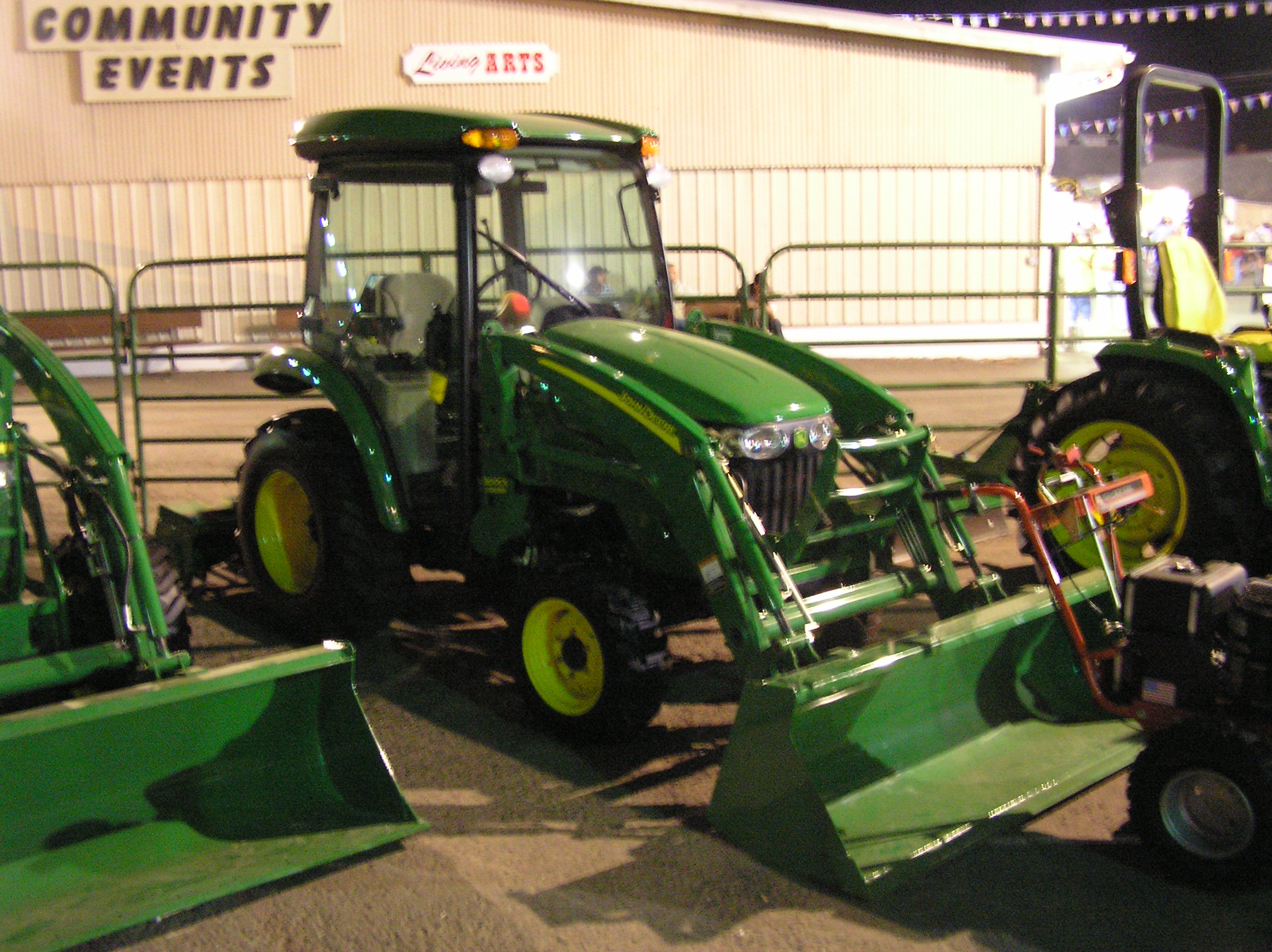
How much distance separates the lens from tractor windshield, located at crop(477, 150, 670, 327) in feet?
14.6

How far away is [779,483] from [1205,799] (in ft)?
5.24

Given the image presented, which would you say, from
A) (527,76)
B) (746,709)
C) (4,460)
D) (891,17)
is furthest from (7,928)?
(891,17)

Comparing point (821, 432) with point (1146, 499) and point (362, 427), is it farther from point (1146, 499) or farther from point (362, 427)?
point (1146, 499)

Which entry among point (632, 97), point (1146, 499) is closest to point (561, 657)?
point (1146, 499)

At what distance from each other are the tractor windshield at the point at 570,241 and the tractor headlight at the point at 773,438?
1.09 m

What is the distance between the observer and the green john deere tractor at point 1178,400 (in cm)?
514

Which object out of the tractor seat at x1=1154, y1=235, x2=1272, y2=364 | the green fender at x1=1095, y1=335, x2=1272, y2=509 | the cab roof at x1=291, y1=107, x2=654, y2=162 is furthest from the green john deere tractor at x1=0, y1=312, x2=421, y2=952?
the tractor seat at x1=1154, y1=235, x2=1272, y2=364

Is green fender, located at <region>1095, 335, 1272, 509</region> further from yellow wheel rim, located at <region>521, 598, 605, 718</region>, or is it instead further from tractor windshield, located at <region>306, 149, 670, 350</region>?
yellow wheel rim, located at <region>521, 598, 605, 718</region>

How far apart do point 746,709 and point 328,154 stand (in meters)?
2.94

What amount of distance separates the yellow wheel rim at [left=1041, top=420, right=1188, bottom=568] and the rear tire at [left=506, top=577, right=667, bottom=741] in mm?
2385

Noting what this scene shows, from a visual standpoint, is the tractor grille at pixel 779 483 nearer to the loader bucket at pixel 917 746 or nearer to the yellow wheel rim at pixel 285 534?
the loader bucket at pixel 917 746

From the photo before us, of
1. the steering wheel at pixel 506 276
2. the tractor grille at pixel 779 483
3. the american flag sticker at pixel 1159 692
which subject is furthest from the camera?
the steering wheel at pixel 506 276

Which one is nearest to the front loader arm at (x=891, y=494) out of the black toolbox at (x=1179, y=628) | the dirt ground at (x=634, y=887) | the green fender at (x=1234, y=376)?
the black toolbox at (x=1179, y=628)

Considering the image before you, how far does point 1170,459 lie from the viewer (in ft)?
17.5
